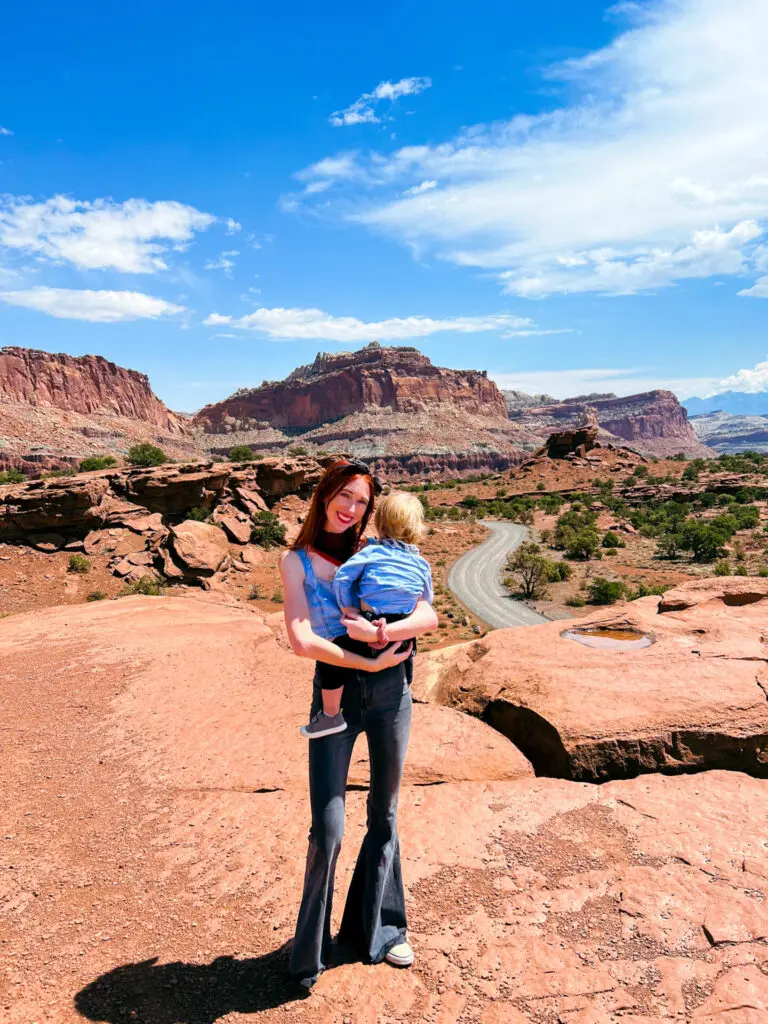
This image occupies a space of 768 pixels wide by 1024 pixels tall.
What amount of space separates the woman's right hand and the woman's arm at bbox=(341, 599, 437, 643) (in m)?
0.05

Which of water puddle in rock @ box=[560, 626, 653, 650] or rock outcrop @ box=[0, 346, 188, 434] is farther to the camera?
rock outcrop @ box=[0, 346, 188, 434]

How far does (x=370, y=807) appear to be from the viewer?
344cm

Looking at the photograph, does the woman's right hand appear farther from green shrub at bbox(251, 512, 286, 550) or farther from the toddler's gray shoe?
green shrub at bbox(251, 512, 286, 550)

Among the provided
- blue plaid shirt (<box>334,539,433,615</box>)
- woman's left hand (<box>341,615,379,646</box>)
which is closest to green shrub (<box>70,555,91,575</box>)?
blue plaid shirt (<box>334,539,433,615</box>)

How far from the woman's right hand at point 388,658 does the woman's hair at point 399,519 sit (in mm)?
578

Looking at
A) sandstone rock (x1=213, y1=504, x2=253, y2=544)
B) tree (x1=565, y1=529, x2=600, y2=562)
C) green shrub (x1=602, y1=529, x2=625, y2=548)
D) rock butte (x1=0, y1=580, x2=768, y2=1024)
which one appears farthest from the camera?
green shrub (x1=602, y1=529, x2=625, y2=548)

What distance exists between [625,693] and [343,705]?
4.31 metres

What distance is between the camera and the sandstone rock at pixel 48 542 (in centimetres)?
2670

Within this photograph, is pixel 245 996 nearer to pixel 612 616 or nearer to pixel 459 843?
pixel 459 843

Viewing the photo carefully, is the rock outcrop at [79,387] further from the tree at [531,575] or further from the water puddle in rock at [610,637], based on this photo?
the water puddle in rock at [610,637]

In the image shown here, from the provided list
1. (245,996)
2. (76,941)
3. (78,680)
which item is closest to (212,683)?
(78,680)

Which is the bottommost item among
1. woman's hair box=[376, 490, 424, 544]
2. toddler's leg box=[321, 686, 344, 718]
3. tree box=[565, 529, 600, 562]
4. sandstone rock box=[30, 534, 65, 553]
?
tree box=[565, 529, 600, 562]

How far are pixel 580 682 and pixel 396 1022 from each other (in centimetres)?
416

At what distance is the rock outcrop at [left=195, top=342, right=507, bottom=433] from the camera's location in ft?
554
